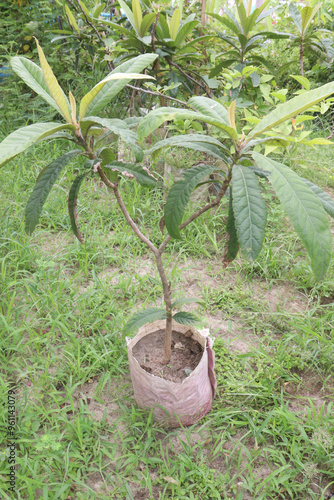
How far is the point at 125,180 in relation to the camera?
2.91 meters

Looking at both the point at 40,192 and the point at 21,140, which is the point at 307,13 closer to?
the point at 40,192

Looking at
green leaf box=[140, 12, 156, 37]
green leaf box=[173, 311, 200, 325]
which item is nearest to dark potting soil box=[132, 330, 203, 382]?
green leaf box=[173, 311, 200, 325]

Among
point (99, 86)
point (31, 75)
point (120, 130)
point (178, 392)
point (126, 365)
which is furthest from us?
point (126, 365)

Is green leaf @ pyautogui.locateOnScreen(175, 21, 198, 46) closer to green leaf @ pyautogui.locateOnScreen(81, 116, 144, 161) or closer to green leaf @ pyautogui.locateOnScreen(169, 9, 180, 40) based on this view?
green leaf @ pyautogui.locateOnScreen(169, 9, 180, 40)

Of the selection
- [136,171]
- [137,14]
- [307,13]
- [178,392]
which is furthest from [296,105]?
[307,13]

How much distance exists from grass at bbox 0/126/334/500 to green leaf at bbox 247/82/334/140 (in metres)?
1.08

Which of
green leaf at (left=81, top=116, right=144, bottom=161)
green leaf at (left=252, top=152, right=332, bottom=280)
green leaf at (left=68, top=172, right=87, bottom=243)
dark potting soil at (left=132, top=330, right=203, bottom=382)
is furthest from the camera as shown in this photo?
dark potting soil at (left=132, top=330, right=203, bottom=382)

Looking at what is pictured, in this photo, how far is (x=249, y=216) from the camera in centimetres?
95

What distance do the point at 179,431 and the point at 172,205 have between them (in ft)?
3.20

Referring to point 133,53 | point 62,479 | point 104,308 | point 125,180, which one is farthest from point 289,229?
point 62,479

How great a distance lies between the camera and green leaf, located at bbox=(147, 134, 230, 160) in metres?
1.07

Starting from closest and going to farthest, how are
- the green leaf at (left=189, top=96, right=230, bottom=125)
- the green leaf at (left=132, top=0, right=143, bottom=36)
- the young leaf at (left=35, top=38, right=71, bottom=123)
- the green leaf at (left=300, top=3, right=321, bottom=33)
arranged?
the young leaf at (left=35, top=38, right=71, bottom=123) → the green leaf at (left=189, top=96, right=230, bottom=125) → the green leaf at (left=132, top=0, right=143, bottom=36) → the green leaf at (left=300, top=3, right=321, bottom=33)

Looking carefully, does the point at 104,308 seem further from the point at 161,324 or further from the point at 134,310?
the point at 161,324

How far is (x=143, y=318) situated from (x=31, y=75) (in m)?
0.90
